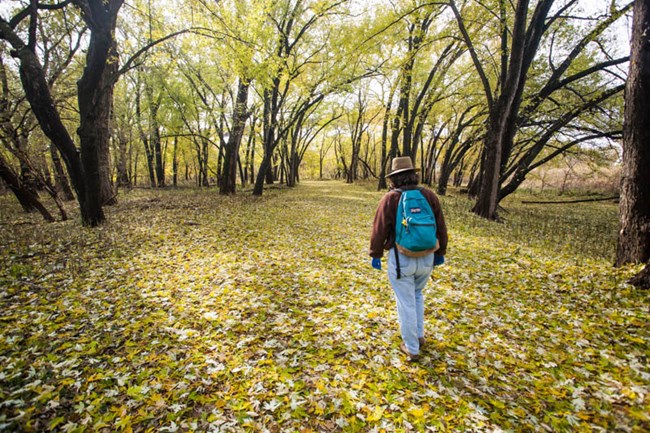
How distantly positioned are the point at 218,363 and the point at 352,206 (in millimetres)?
12606

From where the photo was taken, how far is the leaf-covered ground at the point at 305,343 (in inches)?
112

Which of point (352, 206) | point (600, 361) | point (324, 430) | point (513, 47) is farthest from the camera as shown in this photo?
point (352, 206)

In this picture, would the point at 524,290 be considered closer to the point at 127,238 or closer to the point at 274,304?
the point at 274,304

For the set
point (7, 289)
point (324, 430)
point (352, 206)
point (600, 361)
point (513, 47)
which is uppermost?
point (513, 47)

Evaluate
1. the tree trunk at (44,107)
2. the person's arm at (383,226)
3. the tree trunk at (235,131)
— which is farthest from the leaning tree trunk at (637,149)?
the tree trunk at (235,131)

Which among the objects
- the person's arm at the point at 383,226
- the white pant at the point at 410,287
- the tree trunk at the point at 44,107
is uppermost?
the tree trunk at the point at 44,107

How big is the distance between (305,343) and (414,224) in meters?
2.44

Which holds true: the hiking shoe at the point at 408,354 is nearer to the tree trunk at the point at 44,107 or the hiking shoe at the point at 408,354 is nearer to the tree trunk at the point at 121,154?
the tree trunk at the point at 44,107

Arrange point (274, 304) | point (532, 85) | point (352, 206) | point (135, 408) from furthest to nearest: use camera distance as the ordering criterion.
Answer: point (352, 206) < point (532, 85) < point (274, 304) < point (135, 408)

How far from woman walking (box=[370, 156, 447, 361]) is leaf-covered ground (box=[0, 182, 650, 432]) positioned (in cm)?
→ 82

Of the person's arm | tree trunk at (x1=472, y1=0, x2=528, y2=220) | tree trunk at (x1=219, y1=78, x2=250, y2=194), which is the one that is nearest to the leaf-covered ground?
the person's arm

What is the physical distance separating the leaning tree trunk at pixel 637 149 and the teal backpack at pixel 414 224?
4918 mm

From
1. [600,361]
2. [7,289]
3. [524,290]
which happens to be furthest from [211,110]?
[600,361]

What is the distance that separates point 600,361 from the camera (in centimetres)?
345
